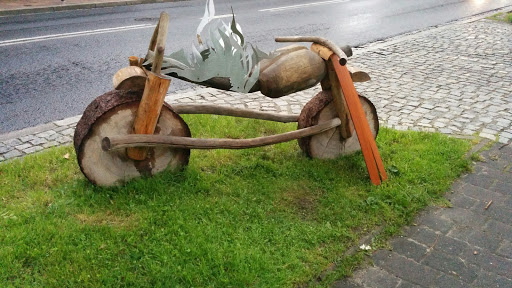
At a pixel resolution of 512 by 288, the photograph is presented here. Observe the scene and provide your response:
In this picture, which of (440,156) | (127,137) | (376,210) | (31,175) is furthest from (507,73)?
(31,175)

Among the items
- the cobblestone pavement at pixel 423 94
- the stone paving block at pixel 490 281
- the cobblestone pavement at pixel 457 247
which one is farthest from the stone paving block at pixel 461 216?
the cobblestone pavement at pixel 423 94

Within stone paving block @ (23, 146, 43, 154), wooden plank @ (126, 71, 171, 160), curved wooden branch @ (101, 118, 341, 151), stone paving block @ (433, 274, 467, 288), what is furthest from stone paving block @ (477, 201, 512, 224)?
stone paving block @ (23, 146, 43, 154)

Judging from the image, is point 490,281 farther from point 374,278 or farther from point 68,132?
point 68,132

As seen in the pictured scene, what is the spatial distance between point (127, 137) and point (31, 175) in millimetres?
1147

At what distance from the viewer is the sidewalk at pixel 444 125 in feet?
10.5

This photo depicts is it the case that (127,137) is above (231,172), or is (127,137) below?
above

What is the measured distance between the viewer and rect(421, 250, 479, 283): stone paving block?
3.12m

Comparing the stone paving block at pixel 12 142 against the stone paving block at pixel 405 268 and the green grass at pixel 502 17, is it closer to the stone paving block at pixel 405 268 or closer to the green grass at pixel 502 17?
the stone paving block at pixel 405 268

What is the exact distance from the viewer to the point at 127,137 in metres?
3.47

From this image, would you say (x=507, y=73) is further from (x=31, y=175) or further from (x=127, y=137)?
(x=31, y=175)

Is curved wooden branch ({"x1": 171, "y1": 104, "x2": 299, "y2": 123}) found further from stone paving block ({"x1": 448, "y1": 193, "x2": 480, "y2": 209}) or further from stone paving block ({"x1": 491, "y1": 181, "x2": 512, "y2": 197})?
stone paving block ({"x1": 491, "y1": 181, "x2": 512, "y2": 197})

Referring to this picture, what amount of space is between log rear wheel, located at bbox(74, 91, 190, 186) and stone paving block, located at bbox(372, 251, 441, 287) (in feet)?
5.78

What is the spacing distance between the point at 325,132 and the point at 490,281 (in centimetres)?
183

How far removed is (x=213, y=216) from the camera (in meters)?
3.56
